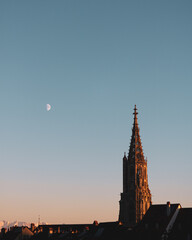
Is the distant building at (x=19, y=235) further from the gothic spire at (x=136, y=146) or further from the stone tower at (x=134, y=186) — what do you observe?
the gothic spire at (x=136, y=146)

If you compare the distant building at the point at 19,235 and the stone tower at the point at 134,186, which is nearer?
the distant building at the point at 19,235

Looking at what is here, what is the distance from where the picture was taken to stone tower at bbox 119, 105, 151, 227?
141875 mm

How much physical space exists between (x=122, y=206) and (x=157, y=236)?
61893 mm

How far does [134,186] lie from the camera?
14662cm

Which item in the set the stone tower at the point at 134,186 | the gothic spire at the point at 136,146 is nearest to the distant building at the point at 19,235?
the stone tower at the point at 134,186

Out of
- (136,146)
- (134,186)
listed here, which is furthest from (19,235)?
(136,146)

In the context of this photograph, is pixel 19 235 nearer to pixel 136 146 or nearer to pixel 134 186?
pixel 134 186

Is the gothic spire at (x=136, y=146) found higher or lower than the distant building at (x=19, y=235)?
higher

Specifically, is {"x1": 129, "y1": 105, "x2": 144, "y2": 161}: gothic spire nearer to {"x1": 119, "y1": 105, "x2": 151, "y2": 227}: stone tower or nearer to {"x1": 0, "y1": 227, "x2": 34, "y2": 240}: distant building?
{"x1": 119, "y1": 105, "x2": 151, "y2": 227}: stone tower

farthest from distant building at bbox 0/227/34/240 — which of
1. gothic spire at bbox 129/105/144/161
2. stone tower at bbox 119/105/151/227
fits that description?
gothic spire at bbox 129/105/144/161

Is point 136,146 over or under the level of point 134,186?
over

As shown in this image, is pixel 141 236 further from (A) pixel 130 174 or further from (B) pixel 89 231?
(A) pixel 130 174

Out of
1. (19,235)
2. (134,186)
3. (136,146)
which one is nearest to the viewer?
(19,235)

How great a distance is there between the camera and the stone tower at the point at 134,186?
142m
